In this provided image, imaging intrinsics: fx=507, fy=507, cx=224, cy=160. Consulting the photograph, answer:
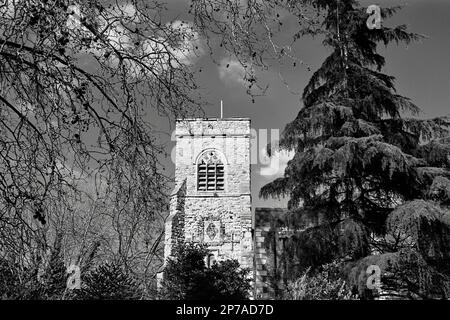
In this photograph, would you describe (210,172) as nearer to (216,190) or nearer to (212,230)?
(216,190)

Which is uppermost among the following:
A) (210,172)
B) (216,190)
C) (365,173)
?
(210,172)

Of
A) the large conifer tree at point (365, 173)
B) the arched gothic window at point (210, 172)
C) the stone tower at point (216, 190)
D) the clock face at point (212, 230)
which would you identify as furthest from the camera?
the arched gothic window at point (210, 172)

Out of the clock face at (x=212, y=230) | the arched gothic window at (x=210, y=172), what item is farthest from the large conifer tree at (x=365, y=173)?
the arched gothic window at (x=210, y=172)

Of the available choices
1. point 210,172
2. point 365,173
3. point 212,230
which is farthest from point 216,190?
point 365,173

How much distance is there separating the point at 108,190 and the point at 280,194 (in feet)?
25.9

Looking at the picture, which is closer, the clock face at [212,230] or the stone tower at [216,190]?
the stone tower at [216,190]

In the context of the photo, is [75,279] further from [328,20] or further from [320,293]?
[328,20]

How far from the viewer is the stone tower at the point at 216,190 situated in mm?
27688

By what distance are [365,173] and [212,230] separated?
1880 cm

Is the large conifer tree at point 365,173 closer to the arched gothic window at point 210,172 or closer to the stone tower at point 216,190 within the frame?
the stone tower at point 216,190

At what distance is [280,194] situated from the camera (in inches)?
437

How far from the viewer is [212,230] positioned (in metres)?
28.4

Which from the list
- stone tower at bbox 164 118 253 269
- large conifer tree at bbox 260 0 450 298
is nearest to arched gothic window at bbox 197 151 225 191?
stone tower at bbox 164 118 253 269

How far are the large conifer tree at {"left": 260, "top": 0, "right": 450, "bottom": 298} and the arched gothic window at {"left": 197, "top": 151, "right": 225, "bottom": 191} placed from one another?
1762 centimetres
